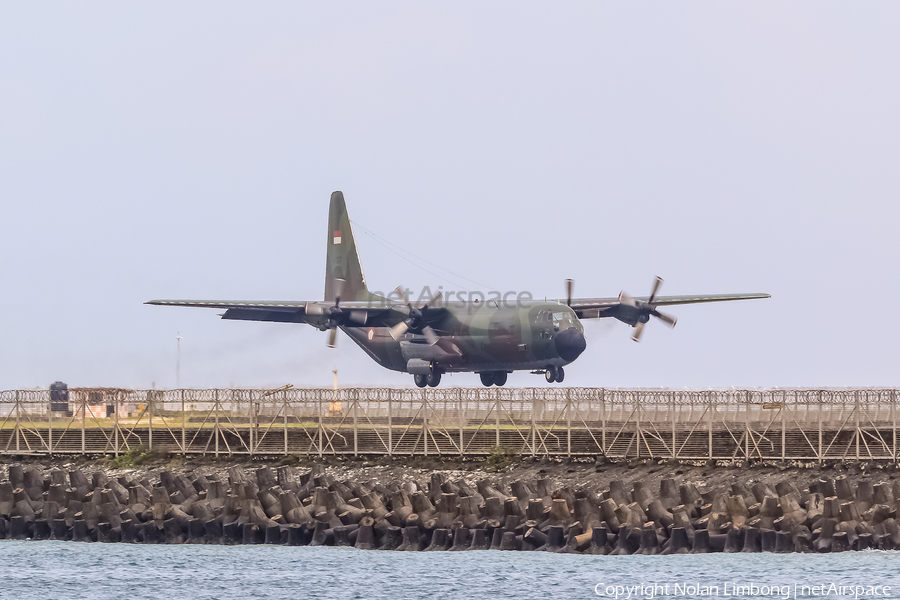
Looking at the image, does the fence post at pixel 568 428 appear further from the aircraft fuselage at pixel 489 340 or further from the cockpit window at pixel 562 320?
the aircraft fuselage at pixel 489 340

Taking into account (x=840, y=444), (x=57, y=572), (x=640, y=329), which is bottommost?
(x=57, y=572)

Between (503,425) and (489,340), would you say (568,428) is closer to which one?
(503,425)

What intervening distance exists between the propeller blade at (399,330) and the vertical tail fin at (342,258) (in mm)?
10510

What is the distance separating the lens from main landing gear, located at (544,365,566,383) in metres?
57.7

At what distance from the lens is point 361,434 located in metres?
46.0

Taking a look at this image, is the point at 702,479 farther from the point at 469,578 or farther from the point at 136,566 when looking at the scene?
the point at 136,566

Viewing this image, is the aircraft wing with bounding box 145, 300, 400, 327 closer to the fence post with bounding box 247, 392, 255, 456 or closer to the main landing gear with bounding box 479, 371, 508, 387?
the main landing gear with bounding box 479, 371, 508, 387

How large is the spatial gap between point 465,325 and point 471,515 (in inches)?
982

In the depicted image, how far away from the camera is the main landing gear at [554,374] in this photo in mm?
57656

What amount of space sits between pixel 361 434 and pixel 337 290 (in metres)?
27.6

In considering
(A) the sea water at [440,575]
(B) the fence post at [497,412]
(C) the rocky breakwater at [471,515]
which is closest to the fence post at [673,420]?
(C) the rocky breakwater at [471,515]

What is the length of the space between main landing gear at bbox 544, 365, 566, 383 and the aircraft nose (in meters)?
2.84

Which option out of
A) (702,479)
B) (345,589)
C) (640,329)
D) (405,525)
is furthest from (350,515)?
(640,329)

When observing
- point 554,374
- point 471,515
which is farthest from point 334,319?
point 471,515
